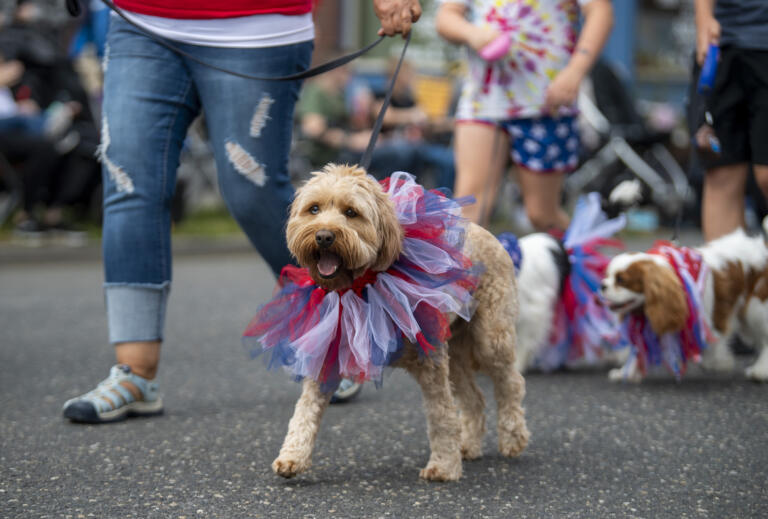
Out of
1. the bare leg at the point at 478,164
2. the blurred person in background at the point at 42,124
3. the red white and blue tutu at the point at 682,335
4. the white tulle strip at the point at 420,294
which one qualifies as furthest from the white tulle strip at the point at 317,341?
the blurred person in background at the point at 42,124

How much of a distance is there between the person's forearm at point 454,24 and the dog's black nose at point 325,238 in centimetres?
209

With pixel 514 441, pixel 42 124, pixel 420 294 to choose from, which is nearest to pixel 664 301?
pixel 514 441

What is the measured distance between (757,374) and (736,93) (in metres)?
1.28

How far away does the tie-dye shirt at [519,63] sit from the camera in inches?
178

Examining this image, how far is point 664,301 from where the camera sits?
429 centimetres

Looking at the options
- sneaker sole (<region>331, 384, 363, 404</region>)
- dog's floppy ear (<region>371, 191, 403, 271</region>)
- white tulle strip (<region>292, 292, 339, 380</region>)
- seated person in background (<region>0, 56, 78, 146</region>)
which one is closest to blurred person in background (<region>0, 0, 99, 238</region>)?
seated person in background (<region>0, 56, 78, 146</region>)

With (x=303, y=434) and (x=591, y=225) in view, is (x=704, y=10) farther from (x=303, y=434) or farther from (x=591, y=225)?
(x=303, y=434)

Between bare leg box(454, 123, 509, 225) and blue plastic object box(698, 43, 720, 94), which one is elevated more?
blue plastic object box(698, 43, 720, 94)

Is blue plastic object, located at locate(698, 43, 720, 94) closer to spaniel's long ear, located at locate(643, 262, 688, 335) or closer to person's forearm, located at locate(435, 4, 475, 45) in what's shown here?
spaniel's long ear, located at locate(643, 262, 688, 335)

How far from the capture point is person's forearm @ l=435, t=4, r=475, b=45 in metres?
4.44

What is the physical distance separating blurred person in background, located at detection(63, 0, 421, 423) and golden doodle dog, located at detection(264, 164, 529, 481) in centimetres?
61

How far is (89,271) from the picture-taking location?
8.44 m

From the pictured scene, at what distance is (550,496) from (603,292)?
180 centimetres

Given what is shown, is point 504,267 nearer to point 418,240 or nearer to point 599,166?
point 418,240
